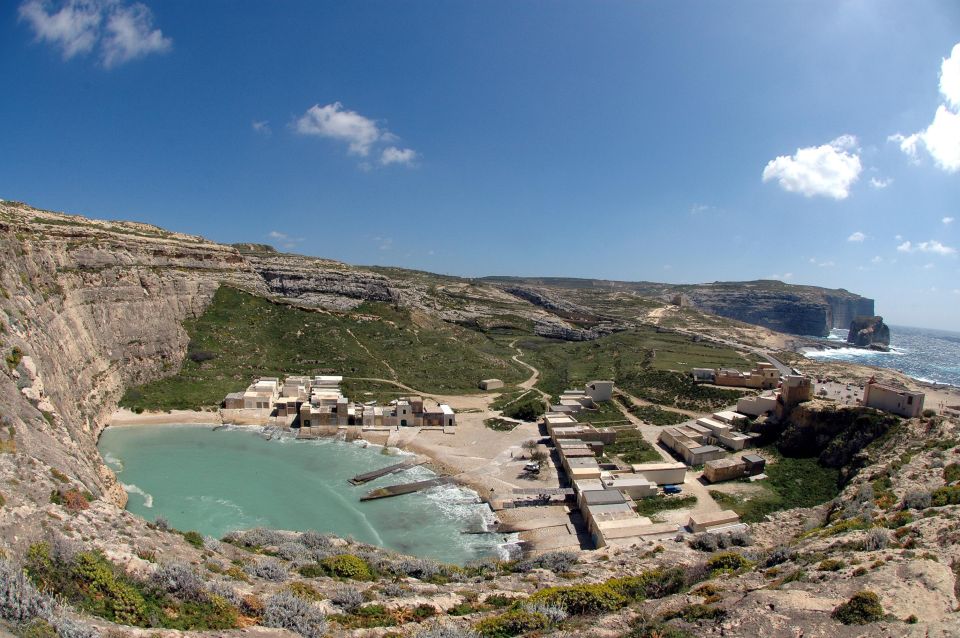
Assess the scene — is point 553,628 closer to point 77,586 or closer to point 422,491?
point 77,586

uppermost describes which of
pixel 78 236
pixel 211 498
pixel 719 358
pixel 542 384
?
pixel 78 236

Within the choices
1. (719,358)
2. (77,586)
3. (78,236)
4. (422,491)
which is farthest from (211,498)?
(719,358)

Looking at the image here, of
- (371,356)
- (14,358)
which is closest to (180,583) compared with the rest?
(14,358)

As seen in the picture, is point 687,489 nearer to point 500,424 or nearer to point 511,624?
point 500,424

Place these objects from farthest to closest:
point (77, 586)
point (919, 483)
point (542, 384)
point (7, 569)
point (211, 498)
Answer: point (542, 384)
point (211, 498)
point (919, 483)
point (77, 586)
point (7, 569)

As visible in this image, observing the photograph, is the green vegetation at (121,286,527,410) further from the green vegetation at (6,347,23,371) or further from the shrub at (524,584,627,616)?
the shrub at (524,584,627,616)

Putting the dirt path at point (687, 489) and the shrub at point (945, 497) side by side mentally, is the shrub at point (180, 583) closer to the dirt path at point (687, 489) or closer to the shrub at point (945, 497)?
the dirt path at point (687, 489)
